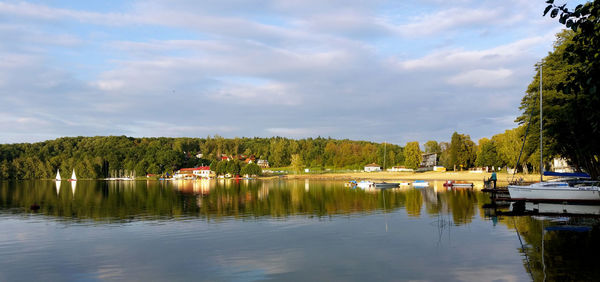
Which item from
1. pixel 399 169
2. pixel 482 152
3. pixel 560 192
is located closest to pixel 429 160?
pixel 399 169

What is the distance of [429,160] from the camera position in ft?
585

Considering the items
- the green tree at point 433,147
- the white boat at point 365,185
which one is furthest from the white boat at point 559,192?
the green tree at point 433,147

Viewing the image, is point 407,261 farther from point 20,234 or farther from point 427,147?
point 427,147

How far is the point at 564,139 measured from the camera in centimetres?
4628

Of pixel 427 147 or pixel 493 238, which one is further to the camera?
pixel 427 147

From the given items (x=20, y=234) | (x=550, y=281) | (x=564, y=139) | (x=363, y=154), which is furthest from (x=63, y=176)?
(x=550, y=281)

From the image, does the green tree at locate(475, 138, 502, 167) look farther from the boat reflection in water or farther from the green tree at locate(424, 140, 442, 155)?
the boat reflection in water

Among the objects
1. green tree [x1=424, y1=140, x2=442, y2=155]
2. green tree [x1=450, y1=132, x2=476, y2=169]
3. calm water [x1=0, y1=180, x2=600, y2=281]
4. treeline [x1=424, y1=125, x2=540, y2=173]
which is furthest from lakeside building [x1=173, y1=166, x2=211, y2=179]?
calm water [x1=0, y1=180, x2=600, y2=281]

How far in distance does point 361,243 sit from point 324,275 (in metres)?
7.52

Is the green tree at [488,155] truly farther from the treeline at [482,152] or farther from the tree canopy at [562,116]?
the tree canopy at [562,116]

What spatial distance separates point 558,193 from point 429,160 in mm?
146376

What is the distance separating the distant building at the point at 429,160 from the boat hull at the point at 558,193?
13699 cm

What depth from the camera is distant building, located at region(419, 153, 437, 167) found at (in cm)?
17250

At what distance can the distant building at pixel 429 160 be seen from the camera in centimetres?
17250
